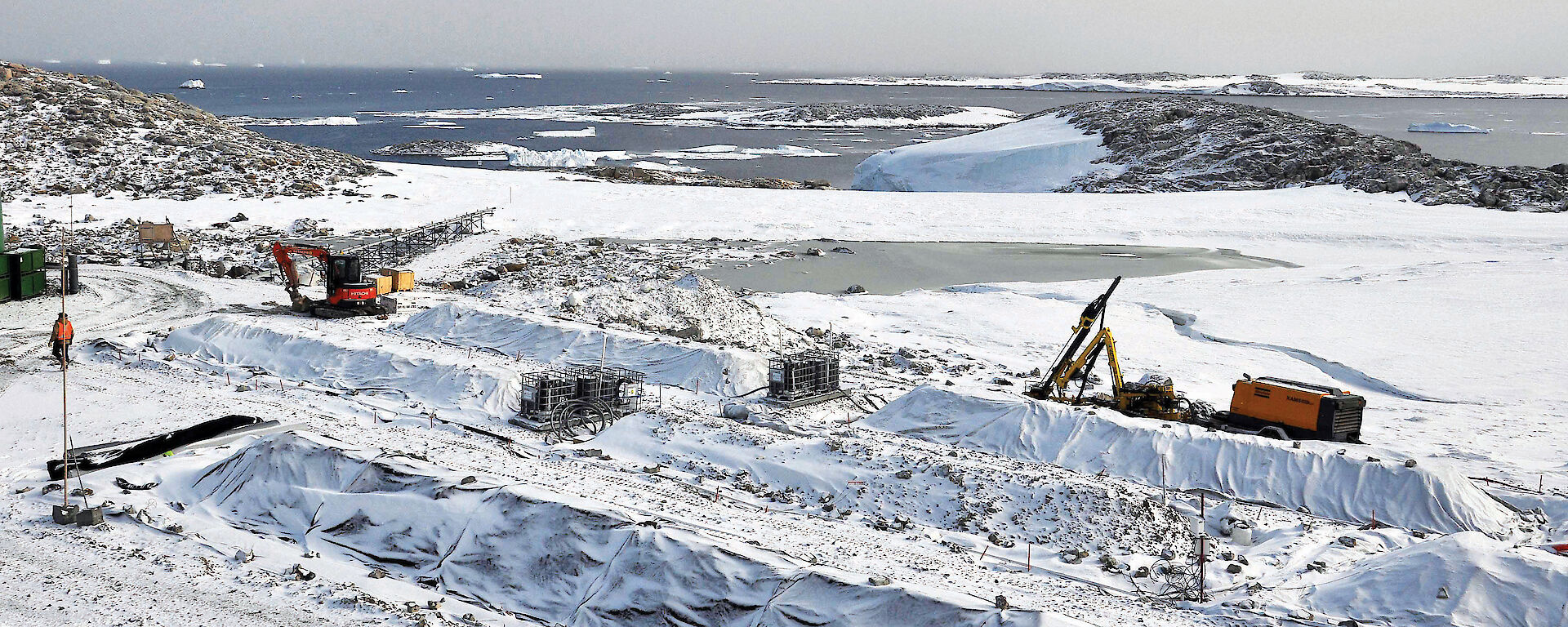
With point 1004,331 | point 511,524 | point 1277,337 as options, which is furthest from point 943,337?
point 511,524

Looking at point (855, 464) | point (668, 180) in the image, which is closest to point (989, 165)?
point (668, 180)

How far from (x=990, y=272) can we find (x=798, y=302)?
7.81 meters

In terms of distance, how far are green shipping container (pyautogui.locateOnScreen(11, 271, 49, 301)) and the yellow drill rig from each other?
62.8ft

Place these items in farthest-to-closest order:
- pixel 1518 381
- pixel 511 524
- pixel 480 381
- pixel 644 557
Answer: pixel 1518 381 < pixel 480 381 < pixel 511 524 < pixel 644 557

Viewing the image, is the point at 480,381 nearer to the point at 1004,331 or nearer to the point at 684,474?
the point at 684,474

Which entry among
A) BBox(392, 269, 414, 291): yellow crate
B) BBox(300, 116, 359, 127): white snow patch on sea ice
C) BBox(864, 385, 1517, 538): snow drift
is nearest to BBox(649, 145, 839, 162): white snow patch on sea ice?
BBox(300, 116, 359, 127): white snow patch on sea ice

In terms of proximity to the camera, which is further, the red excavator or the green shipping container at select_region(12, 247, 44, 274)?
the green shipping container at select_region(12, 247, 44, 274)

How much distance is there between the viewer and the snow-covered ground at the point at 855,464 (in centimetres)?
949

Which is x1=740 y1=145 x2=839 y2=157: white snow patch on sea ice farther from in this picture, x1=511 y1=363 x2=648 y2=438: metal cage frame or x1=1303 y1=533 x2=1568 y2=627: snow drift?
x1=1303 y1=533 x2=1568 y2=627: snow drift

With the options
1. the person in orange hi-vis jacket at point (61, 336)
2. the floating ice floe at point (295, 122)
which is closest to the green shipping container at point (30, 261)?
the person in orange hi-vis jacket at point (61, 336)

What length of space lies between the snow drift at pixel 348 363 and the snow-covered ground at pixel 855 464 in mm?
69

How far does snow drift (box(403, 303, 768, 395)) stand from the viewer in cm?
1777

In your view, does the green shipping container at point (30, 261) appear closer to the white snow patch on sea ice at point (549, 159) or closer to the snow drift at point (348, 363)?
the snow drift at point (348, 363)

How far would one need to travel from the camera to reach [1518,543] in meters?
11.6
